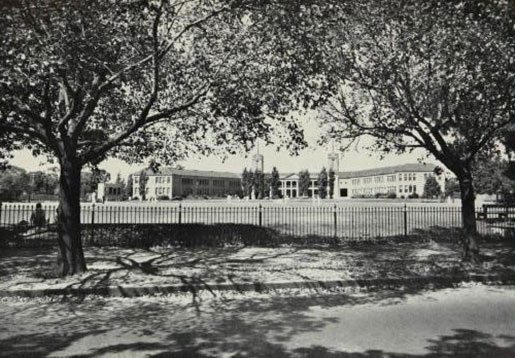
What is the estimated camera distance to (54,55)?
21.0ft

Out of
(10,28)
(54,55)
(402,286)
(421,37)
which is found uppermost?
(421,37)

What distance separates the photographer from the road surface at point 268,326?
183 inches

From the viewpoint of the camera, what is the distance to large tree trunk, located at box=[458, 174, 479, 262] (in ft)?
35.2

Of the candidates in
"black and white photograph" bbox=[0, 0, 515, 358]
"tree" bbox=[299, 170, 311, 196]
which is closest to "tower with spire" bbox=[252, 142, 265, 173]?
"tree" bbox=[299, 170, 311, 196]

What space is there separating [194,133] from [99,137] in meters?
3.35

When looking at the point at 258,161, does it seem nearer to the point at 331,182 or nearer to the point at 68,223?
the point at 331,182

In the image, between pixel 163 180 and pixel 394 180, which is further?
pixel 163 180

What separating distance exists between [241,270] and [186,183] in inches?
4689

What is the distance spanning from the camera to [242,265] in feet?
32.9

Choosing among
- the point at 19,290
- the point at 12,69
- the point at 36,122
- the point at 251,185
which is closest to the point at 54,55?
the point at 12,69

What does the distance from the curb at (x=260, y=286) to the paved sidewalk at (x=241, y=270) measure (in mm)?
17

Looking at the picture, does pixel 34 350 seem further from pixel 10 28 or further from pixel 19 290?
pixel 10 28

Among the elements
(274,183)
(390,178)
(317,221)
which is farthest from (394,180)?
(317,221)

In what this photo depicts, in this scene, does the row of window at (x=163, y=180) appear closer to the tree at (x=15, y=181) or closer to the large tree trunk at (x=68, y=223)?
the tree at (x=15, y=181)
